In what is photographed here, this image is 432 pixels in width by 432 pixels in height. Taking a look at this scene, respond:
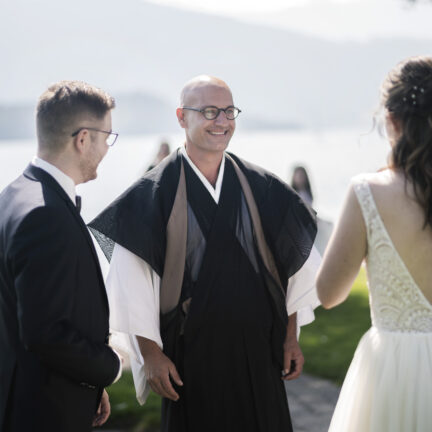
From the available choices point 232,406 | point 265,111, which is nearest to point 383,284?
point 232,406

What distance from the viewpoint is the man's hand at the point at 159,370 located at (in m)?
2.66

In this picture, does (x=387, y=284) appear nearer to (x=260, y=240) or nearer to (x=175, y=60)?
(x=260, y=240)

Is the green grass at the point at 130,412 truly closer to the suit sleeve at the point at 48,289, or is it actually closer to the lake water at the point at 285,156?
the suit sleeve at the point at 48,289

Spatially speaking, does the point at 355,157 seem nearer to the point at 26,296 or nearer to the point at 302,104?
the point at 302,104

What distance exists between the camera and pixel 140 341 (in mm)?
2723

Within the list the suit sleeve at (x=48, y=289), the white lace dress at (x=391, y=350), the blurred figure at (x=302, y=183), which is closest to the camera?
the suit sleeve at (x=48, y=289)

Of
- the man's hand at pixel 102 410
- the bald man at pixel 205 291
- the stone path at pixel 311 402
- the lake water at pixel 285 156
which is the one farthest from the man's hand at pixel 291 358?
the lake water at pixel 285 156

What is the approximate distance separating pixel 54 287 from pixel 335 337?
4.91 meters

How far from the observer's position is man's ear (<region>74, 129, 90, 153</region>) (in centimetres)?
218

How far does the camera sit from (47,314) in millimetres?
1877

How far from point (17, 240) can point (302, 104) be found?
51.8ft

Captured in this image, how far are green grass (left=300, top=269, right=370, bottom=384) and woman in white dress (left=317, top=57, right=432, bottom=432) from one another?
309 cm

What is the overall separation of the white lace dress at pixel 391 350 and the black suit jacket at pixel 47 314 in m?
0.89

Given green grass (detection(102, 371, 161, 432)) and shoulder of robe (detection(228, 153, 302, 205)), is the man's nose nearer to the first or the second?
shoulder of robe (detection(228, 153, 302, 205))
